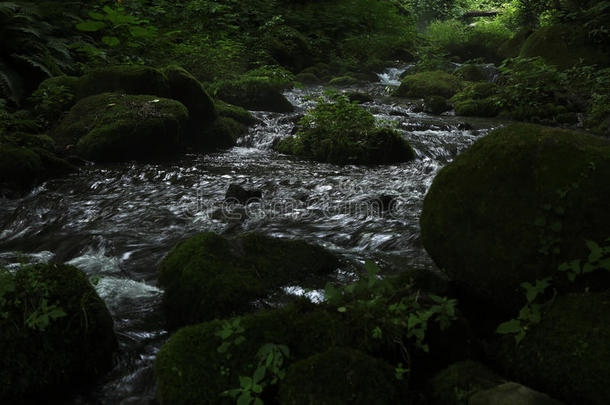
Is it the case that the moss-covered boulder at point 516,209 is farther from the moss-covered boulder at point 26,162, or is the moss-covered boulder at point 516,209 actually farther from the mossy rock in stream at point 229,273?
the moss-covered boulder at point 26,162

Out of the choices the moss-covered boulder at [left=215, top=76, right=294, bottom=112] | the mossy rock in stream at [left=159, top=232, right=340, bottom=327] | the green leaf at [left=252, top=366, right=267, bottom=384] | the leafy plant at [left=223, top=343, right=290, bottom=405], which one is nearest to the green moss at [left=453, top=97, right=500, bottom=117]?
the moss-covered boulder at [left=215, top=76, right=294, bottom=112]

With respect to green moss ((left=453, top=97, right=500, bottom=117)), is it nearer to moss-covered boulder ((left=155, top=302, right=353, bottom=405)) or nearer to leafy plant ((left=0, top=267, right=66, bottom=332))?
moss-covered boulder ((left=155, top=302, right=353, bottom=405))

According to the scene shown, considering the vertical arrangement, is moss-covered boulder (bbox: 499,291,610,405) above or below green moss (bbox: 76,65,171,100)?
below

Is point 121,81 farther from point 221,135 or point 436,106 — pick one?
point 436,106

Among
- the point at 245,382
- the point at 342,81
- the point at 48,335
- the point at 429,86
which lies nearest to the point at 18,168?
→ the point at 48,335

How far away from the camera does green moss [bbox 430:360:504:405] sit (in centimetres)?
205

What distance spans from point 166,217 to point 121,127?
321 centimetres

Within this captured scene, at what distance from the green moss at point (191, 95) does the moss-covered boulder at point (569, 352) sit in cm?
888

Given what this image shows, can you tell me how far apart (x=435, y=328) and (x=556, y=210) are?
3.65 ft

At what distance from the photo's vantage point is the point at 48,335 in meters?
2.58

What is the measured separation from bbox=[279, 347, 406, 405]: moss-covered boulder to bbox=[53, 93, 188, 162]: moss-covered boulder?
7.14 m

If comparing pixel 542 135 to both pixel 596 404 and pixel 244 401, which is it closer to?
pixel 596 404

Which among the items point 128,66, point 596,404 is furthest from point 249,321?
point 128,66

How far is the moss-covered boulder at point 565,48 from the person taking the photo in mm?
12817
